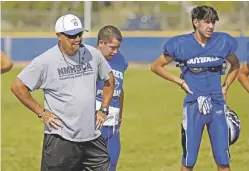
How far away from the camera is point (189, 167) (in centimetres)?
775

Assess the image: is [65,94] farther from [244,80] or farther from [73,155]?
[244,80]

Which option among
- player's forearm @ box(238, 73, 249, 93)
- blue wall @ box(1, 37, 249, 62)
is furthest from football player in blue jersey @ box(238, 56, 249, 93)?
blue wall @ box(1, 37, 249, 62)

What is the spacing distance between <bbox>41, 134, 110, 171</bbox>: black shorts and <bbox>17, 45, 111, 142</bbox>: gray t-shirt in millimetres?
77

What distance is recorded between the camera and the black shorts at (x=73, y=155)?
6.30 m

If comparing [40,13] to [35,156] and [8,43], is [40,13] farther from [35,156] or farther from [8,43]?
[35,156]

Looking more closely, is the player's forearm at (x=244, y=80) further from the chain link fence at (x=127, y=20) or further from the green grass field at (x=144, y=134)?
the chain link fence at (x=127, y=20)

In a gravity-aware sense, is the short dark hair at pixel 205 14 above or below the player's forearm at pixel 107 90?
above

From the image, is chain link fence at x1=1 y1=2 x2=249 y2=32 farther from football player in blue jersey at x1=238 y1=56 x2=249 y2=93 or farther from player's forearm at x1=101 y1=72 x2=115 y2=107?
player's forearm at x1=101 y1=72 x2=115 y2=107

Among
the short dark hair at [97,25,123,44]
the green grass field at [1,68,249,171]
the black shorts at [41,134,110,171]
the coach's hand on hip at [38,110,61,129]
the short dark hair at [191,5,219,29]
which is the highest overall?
the short dark hair at [191,5,219,29]

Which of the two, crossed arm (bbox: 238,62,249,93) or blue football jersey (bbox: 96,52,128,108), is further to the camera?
crossed arm (bbox: 238,62,249,93)

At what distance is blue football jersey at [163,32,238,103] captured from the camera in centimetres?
757

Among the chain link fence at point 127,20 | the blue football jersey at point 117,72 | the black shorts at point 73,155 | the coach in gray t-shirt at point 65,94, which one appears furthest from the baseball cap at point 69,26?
the chain link fence at point 127,20

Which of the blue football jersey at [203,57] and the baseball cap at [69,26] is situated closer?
the baseball cap at [69,26]

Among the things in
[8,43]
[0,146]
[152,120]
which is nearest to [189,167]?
[0,146]
